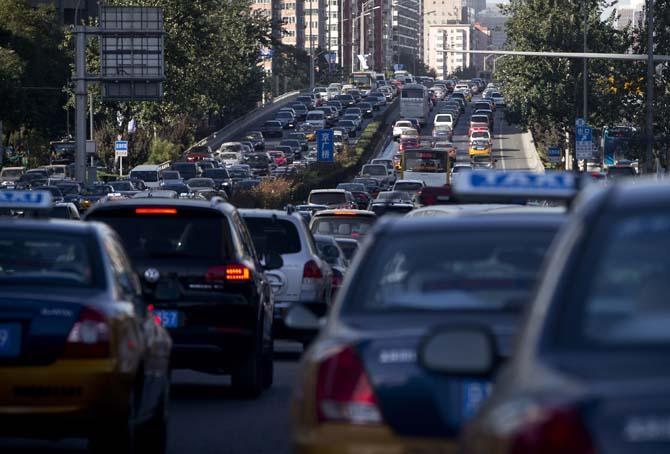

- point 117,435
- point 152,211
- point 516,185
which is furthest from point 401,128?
point 516,185

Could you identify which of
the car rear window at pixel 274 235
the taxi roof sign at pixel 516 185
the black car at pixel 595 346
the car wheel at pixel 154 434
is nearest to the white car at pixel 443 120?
the car rear window at pixel 274 235

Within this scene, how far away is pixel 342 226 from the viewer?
30641mm

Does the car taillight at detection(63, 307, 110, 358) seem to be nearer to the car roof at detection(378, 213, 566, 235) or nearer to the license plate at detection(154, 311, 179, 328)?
the car roof at detection(378, 213, 566, 235)

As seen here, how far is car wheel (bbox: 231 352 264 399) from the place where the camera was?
47.2 feet

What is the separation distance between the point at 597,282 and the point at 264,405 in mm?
10020

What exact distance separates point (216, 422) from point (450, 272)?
5302mm

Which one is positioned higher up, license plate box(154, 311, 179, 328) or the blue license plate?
the blue license plate

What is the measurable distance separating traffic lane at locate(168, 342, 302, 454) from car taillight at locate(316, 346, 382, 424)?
4.67 meters

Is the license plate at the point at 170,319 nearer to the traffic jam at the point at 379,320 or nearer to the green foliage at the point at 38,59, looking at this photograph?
the traffic jam at the point at 379,320

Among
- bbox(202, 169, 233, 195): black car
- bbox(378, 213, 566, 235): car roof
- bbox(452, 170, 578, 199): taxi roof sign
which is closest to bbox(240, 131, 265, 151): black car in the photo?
bbox(202, 169, 233, 195): black car

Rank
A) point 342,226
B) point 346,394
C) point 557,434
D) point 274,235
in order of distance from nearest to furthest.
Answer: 1. point 557,434
2. point 346,394
3. point 274,235
4. point 342,226

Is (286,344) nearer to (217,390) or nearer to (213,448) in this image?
(217,390)

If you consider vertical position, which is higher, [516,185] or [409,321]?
[516,185]

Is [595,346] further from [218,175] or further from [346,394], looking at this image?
[218,175]
